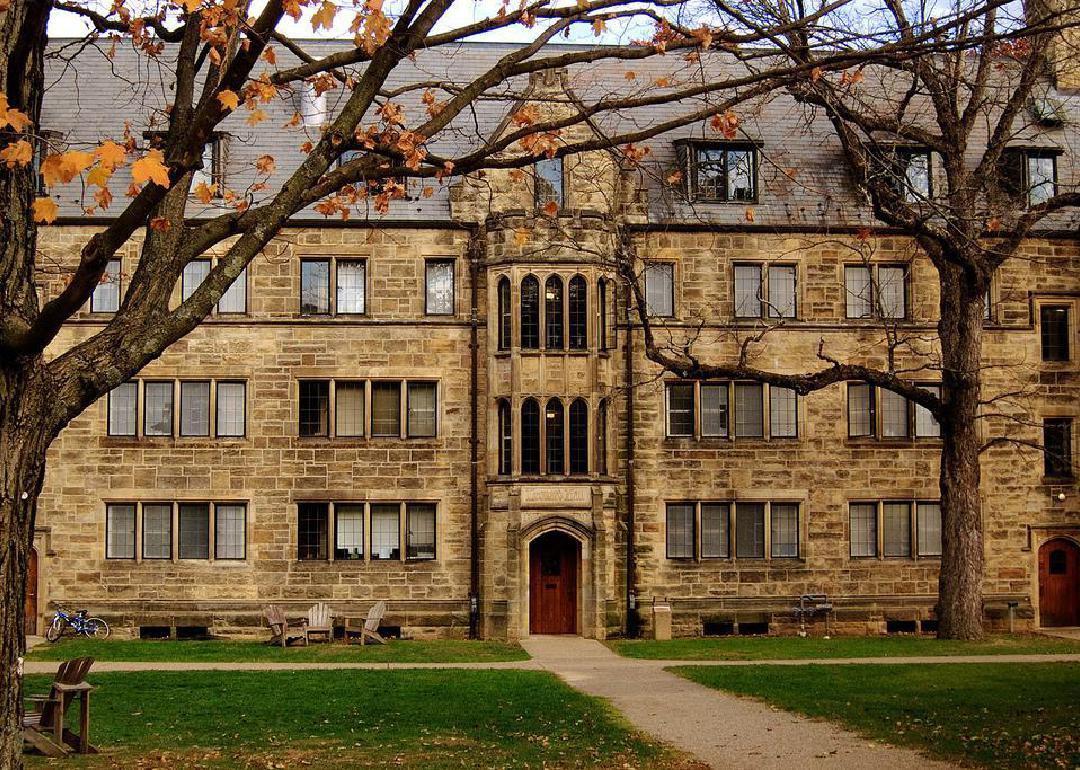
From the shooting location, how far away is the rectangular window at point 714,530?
102 ft

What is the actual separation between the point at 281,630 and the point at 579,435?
7517 millimetres

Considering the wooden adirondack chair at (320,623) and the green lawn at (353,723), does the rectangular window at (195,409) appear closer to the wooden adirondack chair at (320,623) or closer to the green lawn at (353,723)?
the wooden adirondack chair at (320,623)

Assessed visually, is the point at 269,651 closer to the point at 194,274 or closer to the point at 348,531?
the point at 348,531

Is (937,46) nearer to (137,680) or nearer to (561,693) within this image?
(561,693)

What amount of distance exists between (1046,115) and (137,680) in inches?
994

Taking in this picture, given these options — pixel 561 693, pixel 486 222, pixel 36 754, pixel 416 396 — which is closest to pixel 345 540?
pixel 416 396

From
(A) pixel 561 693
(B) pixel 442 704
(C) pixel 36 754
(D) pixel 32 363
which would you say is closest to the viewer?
(D) pixel 32 363

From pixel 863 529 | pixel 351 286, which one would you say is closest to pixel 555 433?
pixel 351 286

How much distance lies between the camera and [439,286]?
30.9 m

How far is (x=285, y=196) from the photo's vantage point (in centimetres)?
927

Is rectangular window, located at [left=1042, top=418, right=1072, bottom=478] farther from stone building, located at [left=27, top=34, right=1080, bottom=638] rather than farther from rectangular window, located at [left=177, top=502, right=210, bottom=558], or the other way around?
rectangular window, located at [left=177, top=502, right=210, bottom=558]

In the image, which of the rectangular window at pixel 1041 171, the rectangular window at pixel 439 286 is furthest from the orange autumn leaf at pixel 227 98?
the rectangular window at pixel 1041 171

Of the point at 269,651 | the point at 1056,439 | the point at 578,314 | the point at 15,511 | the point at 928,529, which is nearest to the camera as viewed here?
the point at 15,511

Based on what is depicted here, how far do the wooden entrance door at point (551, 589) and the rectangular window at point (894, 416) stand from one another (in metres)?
7.90
